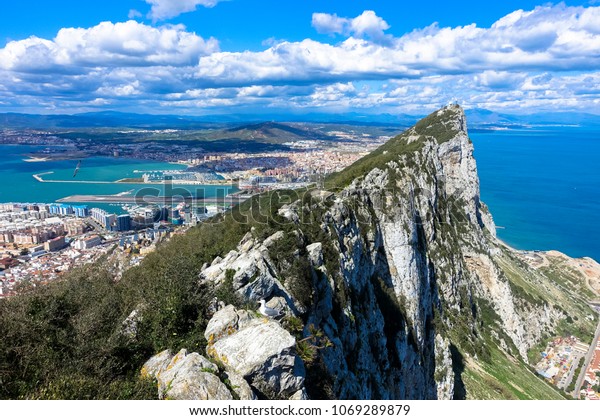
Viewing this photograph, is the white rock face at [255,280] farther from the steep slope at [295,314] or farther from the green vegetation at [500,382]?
the green vegetation at [500,382]

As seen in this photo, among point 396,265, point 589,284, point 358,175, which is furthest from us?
point 589,284

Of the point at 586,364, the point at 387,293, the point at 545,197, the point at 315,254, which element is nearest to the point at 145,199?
the point at 387,293

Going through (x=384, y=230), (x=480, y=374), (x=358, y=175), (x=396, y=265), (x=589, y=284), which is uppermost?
(x=358, y=175)

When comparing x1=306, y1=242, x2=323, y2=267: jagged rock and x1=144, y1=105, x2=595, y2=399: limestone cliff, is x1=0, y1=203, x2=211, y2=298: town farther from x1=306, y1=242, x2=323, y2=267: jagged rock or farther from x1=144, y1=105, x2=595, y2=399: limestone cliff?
x1=306, y1=242, x2=323, y2=267: jagged rock

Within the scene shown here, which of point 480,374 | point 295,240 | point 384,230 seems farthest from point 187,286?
point 480,374

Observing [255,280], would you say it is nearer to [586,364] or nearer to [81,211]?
[586,364]

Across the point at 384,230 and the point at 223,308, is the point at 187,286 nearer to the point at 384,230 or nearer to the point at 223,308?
the point at 223,308
